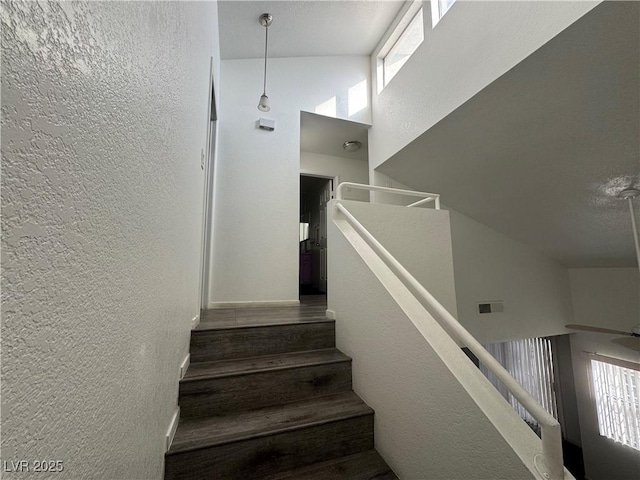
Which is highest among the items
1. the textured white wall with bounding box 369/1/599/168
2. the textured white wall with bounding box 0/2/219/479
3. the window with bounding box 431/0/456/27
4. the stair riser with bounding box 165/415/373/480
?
the window with bounding box 431/0/456/27

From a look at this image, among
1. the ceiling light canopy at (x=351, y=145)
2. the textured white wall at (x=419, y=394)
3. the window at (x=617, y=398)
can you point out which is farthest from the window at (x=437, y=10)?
the window at (x=617, y=398)

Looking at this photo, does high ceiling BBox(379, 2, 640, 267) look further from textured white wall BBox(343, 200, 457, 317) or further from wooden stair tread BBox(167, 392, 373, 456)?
wooden stair tread BBox(167, 392, 373, 456)

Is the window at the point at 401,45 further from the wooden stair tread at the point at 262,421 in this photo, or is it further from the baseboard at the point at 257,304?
the wooden stair tread at the point at 262,421

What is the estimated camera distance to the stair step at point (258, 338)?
1.62 m

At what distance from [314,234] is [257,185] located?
243 centimetres

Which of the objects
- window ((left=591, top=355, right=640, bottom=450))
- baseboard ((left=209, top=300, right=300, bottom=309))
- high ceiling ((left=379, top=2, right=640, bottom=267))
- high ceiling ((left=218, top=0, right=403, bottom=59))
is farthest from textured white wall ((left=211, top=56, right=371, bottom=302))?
window ((left=591, top=355, right=640, bottom=450))

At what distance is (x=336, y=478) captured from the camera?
3.77ft

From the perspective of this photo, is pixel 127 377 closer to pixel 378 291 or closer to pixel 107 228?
pixel 107 228

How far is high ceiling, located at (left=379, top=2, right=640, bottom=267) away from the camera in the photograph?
154 cm

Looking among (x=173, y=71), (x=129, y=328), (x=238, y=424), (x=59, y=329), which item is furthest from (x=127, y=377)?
(x=173, y=71)

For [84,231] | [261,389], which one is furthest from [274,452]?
[84,231]

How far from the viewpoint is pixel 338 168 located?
436cm

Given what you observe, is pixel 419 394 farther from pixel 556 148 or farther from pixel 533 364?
pixel 533 364

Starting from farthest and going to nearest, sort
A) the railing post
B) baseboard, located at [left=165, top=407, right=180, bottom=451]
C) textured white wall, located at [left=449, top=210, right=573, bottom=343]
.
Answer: textured white wall, located at [left=449, top=210, right=573, bottom=343] → baseboard, located at [left=165, top=407, right=180, bottom=451] → the railing post
